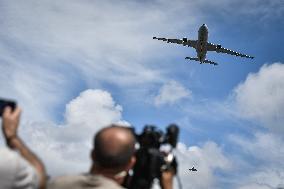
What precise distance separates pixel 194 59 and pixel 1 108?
433ft

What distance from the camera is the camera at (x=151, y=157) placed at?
638 cm

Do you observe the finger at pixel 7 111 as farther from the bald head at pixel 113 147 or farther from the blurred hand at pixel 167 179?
the blurred hand at pixel 167 179

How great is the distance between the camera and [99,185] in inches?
218

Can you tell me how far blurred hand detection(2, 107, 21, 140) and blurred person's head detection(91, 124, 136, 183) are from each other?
1.06m

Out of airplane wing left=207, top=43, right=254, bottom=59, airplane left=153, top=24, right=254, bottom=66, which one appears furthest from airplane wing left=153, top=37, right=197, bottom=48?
airplane wing left=207, top=43, right=254, bottom=59

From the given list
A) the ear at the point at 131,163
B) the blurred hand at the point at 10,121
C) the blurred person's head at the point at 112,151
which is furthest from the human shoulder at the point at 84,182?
the blurred hand at the point at 10,121

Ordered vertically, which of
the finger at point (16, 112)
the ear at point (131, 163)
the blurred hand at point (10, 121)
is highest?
the finger at point (16, 112)

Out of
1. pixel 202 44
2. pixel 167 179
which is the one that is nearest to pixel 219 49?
pixel 202 44

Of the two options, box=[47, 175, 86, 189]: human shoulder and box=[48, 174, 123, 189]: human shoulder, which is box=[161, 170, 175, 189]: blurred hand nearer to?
box=[48, 174, 123, 189]: human shoulder

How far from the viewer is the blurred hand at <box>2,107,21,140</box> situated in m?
5.50

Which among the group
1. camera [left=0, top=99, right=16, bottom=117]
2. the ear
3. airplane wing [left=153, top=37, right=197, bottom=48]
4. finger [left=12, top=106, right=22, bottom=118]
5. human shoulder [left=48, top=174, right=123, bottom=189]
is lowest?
human shoulder [left=48, top=174, right=123, bottom=189]

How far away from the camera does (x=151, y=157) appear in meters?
6.39

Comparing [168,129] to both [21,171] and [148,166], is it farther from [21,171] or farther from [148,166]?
[21,171]

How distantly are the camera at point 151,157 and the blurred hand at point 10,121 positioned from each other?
1.93 m
